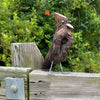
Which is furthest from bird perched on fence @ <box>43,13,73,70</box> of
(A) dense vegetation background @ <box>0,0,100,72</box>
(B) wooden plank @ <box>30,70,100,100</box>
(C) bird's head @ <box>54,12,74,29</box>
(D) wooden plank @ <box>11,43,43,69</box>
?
(A) dense vegetation background @ <box>0,0,100,72</box>

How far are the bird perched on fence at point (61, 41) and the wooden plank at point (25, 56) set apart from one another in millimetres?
112

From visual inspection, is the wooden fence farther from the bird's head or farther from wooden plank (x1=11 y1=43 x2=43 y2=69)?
the bird's head

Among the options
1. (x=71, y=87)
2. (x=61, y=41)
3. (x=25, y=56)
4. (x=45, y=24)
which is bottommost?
(x=71, y=87)

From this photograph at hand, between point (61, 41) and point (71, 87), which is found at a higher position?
point (61, 41)

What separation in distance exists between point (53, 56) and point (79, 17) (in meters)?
2.42

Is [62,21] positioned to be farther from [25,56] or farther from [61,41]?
[25,56]

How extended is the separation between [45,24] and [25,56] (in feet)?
6.19

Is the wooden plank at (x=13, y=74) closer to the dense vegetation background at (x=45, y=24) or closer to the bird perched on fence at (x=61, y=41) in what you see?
the bird perched on fence at (x=61, y=41)

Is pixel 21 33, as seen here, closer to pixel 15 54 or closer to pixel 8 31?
pixel 8 31

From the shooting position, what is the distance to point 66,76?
948 millimetres

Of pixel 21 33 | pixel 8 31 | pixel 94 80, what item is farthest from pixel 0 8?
pixel 94 80

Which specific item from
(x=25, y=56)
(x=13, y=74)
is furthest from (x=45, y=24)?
(x=13, y=74)

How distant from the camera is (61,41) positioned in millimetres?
1143

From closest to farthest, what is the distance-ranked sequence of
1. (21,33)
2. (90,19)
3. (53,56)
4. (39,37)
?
(53,56), (21,33), (39,37), (90,19)
